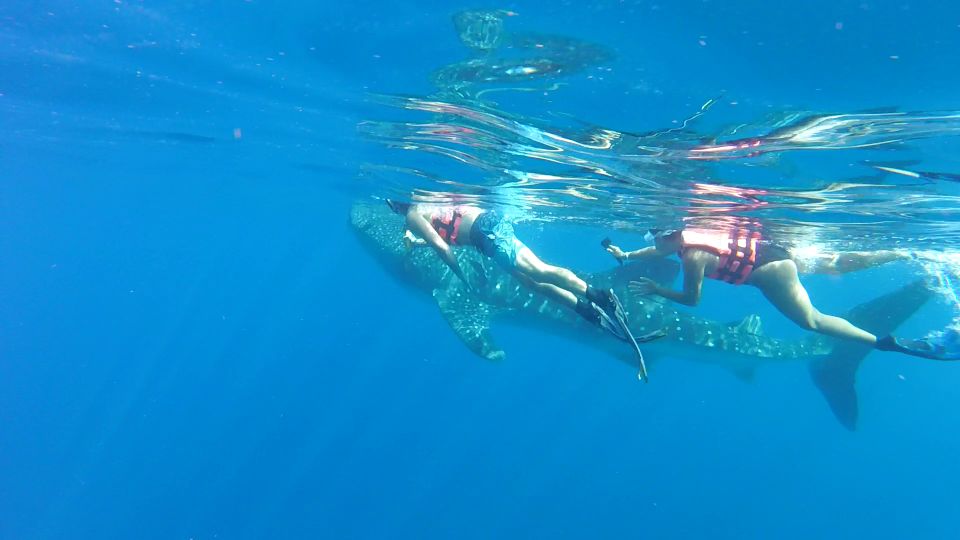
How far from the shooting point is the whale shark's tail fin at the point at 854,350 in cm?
1555

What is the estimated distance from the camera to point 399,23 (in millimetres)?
7602

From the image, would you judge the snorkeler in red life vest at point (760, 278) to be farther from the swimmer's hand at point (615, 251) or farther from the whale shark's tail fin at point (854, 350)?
the whale shark's tail fin at point (854, 350)

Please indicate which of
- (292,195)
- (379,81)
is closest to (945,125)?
(379,81)

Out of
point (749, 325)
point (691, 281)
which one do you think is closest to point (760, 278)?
point (691, 281)

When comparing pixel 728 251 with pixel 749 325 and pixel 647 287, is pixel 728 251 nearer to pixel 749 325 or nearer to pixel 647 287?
pixel 647 287

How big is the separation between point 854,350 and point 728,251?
7.91 meters

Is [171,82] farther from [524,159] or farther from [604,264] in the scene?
[604,264]

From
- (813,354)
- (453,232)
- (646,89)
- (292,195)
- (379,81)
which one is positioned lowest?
(292,195)

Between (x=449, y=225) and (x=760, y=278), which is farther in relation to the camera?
(x=449, y=225)

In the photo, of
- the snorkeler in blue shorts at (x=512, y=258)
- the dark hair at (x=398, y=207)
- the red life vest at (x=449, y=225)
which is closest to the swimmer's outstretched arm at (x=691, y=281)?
the snorkeler in blue shorts at (x=512, y=258)

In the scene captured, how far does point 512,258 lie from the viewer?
11797mm

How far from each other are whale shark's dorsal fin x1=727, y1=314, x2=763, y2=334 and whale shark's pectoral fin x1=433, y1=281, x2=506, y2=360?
23.1ft

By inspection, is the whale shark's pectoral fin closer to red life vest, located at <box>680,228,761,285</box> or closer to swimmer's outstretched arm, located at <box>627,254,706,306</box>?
swimmer's outstretched arm, located at <box>627,254,706,306</box>

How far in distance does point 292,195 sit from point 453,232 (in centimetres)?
2251
